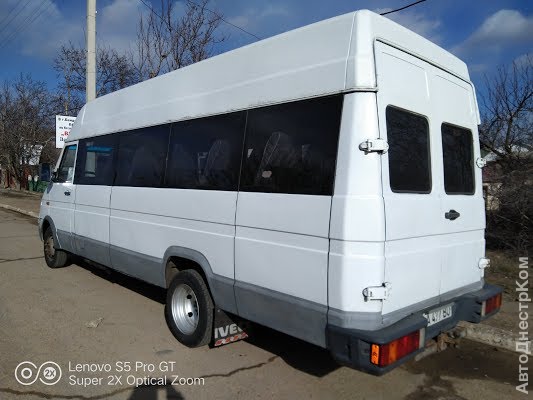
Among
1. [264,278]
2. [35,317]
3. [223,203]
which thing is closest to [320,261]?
[264,278]

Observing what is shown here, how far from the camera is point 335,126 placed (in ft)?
10.5

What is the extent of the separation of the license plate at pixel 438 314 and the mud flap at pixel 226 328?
177 cm

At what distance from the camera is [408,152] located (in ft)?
11.3

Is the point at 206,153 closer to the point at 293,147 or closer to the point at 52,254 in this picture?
the point at 293,147

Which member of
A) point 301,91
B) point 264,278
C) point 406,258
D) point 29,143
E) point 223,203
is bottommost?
point 264,278

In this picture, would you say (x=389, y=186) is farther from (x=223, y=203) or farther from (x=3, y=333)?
(x=3, y=333)

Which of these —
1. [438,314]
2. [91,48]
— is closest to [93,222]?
[438,314]

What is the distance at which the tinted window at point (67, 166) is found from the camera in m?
7.15

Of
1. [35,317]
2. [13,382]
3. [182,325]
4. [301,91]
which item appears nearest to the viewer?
[301,91]

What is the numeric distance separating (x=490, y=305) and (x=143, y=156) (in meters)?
3.94

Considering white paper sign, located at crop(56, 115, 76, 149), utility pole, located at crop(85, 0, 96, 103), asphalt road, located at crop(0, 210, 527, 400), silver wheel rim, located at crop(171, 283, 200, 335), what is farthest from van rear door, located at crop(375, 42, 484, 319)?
white paper sign, located at crop(56, 115, 76, 149)

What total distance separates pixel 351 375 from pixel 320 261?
4.93 feet

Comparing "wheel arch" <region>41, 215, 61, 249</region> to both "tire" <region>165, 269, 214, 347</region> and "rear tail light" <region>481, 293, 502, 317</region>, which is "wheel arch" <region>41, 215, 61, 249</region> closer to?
"tire" <region>165, 269, 214, 347</region>

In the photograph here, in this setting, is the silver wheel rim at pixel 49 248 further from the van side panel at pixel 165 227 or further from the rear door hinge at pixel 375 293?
the rear door hinge at pixel 375 293
